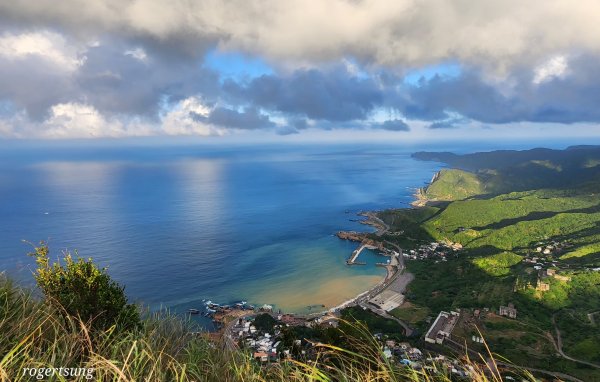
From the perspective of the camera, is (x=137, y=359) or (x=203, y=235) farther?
(x=203, y=235)

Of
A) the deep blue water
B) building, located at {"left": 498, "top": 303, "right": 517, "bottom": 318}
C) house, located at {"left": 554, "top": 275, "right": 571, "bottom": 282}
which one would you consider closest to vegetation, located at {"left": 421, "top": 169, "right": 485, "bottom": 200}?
the deep blue water

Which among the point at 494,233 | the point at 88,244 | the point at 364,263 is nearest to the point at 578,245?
the point at 494,233

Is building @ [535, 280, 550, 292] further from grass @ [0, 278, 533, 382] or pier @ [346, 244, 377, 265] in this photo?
grass @ [0, 278, 533, 382]

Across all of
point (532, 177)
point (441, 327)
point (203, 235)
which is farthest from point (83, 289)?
point (532, 177)

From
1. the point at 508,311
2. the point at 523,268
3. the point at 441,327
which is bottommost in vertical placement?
the point at 523,268

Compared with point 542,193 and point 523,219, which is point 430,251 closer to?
point 523,219

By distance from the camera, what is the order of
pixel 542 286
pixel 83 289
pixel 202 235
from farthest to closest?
pixel 202 235, pixel 542 286, pixel 83 289

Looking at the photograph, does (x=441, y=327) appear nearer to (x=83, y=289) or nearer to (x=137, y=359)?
(x=83, y=289)

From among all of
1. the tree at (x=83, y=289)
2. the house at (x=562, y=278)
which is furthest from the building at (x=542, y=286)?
the tree at (x=83, y=289)

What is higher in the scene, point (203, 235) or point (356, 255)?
point (203, 235)
